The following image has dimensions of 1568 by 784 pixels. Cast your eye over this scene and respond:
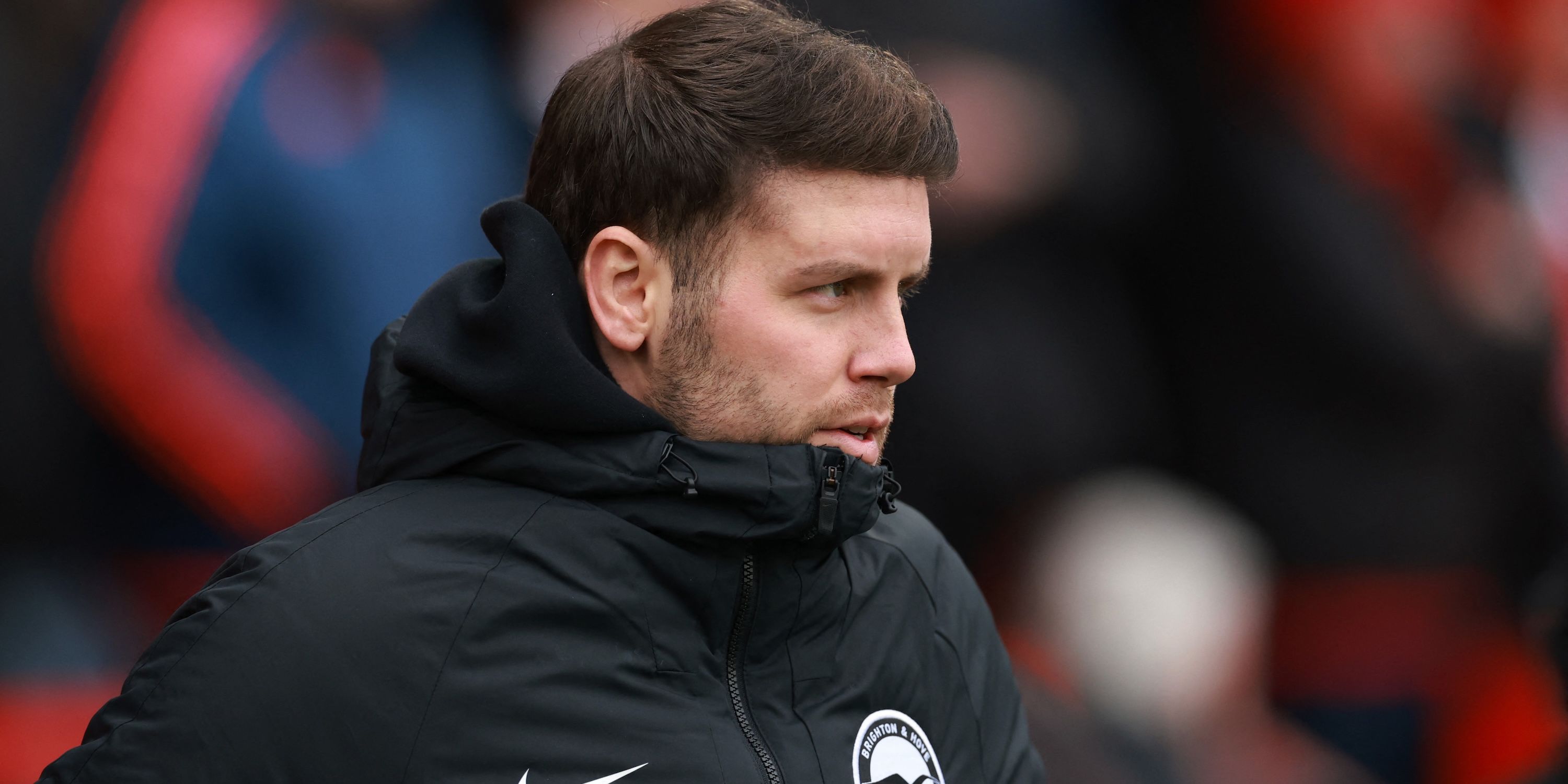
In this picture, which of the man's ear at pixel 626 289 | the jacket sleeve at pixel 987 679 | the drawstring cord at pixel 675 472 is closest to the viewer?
the drawstring cord at pixel 675 472

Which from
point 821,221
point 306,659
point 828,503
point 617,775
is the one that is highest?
point 821,221

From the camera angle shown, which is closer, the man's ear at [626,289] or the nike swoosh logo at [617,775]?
the nike swoosh logo at [617,775]

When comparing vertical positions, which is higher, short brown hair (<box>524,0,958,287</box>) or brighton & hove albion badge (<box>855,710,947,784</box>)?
short brown hair (<box>524,0,958,287</box>)

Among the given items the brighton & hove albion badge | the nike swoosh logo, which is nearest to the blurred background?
the brighton & hove albion badge

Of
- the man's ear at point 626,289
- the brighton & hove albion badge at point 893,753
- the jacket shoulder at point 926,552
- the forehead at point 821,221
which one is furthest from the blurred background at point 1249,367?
the brighton & hove albion badge at point 893,753

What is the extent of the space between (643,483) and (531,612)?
0.18 meters

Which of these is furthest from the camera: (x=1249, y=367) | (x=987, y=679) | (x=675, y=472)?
(x=1249, y=367)

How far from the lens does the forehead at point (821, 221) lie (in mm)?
1604

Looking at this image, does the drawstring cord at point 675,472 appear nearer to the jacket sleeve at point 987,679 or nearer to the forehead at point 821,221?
the forehead at point 821,221

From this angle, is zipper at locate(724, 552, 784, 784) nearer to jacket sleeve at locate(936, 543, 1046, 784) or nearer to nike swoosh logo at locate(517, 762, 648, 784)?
nike swoosh logo at locate(517, 762, 648, 784)

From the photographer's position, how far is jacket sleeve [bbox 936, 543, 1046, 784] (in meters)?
1.83

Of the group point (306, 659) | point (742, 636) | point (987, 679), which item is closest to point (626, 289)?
point (742, 636)

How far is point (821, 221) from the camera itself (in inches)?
63.3

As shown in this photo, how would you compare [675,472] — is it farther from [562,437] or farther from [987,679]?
[987,679]
